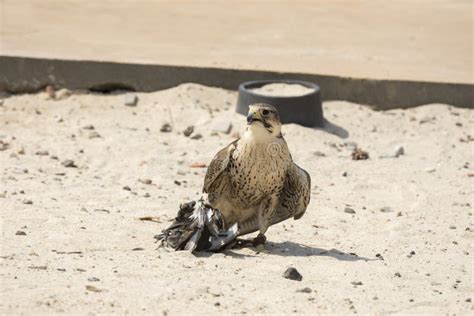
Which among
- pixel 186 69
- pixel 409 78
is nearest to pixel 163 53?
pixel 186 69

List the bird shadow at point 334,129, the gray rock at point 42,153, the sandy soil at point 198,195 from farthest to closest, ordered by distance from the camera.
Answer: the bird shadow at point 334,129, the gray rock at point 42,153, the sandy soil at point 198,195

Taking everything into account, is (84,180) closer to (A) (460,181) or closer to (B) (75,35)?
(A) (460,181)

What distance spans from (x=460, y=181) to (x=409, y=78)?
84.2 inches

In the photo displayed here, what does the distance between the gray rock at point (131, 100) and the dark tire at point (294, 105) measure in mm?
1035

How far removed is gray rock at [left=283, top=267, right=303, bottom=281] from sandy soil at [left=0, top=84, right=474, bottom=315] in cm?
5

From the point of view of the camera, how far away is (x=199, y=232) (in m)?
6.62

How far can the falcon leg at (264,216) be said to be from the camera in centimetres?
676

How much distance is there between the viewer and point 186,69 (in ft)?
35.5

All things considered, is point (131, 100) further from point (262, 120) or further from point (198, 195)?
point (262, 120)

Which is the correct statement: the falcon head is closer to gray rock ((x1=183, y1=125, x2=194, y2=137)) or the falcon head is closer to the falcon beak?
the falcon beak

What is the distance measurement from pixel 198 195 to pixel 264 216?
1.60 meters

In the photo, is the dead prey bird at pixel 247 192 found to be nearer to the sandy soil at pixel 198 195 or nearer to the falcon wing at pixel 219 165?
the falcon wing at pixel 219 165

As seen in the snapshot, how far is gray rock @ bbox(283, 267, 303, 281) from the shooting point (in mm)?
A: 6007

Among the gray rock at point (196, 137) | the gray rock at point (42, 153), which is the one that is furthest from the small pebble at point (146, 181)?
the gray rock at point (196, 137)
